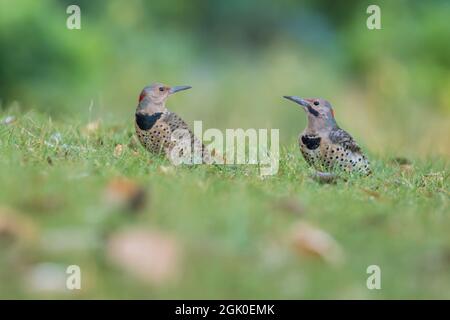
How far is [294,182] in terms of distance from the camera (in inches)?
235

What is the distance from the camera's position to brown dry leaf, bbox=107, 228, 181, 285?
3.91m

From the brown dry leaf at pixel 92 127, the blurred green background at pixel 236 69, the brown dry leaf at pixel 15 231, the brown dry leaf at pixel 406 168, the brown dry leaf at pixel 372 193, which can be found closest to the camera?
the brown dry leaf at pixel 15 231

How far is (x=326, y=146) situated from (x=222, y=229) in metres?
2.53

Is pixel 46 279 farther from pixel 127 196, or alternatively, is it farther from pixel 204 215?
pixel 204 215

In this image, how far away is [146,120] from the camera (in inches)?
264

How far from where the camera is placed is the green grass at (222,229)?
396 centimetres

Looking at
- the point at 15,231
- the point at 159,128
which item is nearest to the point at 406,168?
the point at 159,128

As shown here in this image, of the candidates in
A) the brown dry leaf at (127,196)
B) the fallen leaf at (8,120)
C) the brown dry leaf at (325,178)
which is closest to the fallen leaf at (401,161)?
the brown dry leaf at (325,178)

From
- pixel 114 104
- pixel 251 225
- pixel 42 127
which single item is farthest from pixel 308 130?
pixel 114 104

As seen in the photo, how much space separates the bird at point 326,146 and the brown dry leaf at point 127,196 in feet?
7.87

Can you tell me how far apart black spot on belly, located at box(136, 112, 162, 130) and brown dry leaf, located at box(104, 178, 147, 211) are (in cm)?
206

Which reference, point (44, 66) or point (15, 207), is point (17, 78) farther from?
point (15, 207)

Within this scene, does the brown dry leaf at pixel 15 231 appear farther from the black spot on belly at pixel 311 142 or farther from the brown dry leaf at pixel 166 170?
the black spot on belly at pixel 311 142

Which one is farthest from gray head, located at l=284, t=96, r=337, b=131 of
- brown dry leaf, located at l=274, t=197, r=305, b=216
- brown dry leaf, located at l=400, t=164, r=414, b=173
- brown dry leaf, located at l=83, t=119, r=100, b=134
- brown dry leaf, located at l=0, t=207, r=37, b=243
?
brown dry leaf, located at l=0, t=207, r=37, b=243
